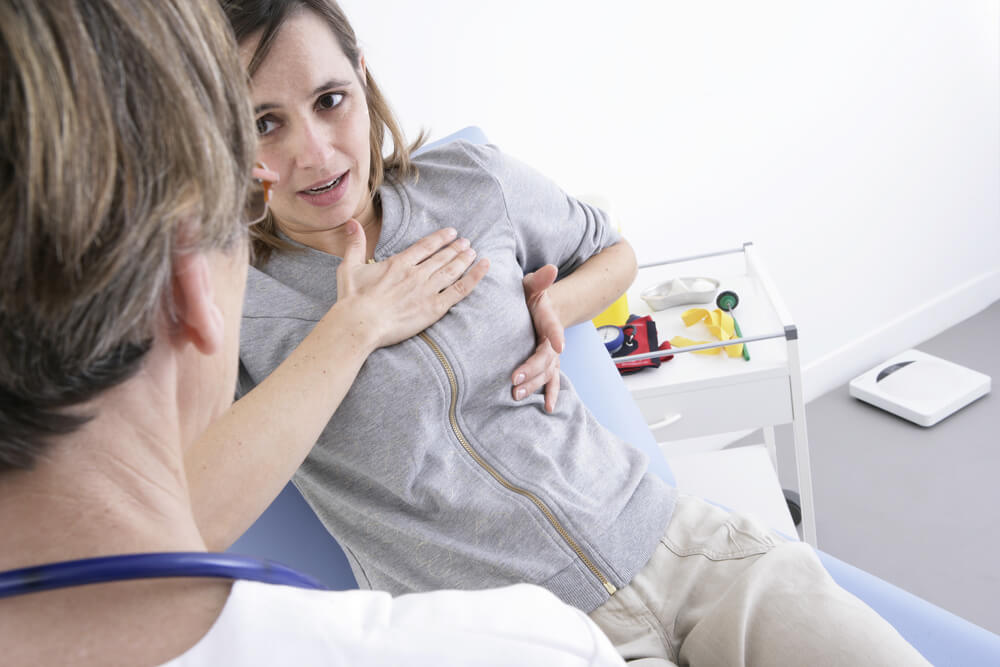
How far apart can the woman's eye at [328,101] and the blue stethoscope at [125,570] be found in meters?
0.83

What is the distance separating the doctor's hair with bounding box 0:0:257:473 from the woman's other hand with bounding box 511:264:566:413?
2.34 feet

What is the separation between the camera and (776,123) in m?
2.55

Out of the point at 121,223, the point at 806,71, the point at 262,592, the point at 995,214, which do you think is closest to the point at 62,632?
the point at 262,592

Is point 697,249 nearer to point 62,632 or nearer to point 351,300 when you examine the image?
point 351,300

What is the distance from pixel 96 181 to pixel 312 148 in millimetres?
746

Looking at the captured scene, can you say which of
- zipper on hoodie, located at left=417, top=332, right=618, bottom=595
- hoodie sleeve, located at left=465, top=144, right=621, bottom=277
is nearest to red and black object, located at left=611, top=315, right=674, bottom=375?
hoodie sleeve, located at left=465, top=144, right=621, bottom=277

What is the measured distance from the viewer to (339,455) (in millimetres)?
1170

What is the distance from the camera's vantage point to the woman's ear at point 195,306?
1.86 ft

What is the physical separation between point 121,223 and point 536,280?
896 millimetres

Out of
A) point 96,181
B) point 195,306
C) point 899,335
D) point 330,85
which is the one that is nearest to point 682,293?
point 330,85

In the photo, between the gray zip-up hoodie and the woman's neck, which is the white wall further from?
the gray zip-up hoodie

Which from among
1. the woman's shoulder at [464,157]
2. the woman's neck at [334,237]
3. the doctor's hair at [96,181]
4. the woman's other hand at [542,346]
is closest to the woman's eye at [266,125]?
the woman's neck at [334,237]

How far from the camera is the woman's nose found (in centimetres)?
119

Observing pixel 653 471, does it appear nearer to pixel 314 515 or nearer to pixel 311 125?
pixel 314 515
